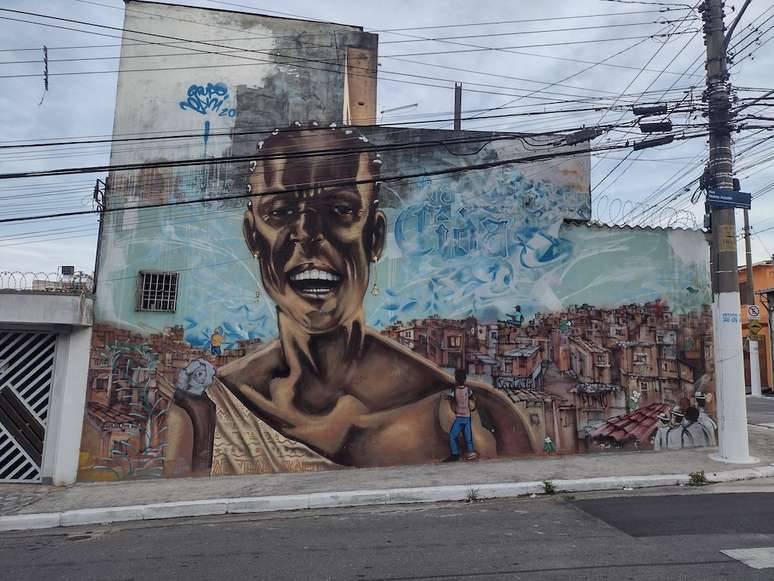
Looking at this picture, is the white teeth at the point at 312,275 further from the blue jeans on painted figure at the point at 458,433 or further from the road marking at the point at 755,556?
the road marking at the point at 755,556

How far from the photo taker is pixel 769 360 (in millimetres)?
28328

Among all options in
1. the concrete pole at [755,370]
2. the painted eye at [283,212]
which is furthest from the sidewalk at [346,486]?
the concrete pole at [755,370]

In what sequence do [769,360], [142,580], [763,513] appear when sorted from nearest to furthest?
[142,580] → [763,513] → [769,360]

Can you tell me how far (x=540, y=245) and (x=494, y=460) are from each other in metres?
4.03

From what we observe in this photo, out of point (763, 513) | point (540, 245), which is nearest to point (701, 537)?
point (763, 513)

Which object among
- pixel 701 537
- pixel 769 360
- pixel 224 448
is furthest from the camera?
pixel 769 360

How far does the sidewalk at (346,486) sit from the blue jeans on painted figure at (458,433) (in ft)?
1.11

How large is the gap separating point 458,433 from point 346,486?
2.55m

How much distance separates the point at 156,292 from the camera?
10242 millimetres

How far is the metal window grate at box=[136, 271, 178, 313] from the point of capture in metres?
10.2

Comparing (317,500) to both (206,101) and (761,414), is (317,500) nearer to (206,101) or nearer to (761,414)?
(206,101)

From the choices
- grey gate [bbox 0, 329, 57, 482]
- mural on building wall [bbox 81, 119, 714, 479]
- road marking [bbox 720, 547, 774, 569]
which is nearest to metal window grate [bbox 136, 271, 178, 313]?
mural on building wall [bbox 81, 119, 714, 479]

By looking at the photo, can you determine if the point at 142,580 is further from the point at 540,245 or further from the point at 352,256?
the point at 540,245

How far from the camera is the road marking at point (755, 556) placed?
16.5 ft
